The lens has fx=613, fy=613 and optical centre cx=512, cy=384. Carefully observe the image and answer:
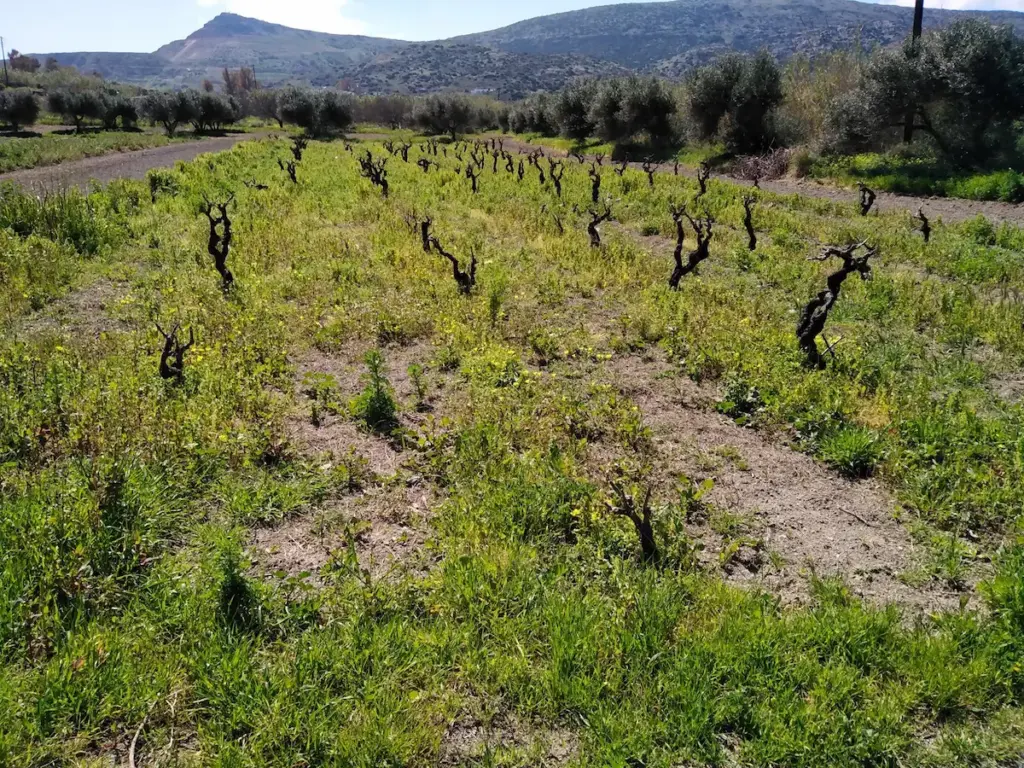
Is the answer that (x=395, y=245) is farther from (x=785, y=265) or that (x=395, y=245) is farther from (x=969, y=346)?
(x=969, y=346)

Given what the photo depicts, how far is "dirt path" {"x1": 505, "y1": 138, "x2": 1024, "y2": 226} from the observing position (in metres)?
21.2

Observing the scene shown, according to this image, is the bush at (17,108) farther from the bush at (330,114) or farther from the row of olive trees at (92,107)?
the bush at (330,114)

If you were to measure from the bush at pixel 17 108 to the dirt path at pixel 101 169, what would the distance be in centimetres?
2629

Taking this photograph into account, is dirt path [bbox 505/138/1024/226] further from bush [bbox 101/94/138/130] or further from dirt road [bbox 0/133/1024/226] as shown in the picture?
bush [bbox 101/94/138/130]

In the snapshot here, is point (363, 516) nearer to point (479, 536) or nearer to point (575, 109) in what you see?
point (479, 536)

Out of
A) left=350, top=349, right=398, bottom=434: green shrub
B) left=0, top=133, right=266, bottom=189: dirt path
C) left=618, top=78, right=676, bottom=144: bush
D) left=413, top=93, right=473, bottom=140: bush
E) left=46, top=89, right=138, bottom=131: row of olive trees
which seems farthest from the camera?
left=413, top=93, right=473, bottom=140: bush

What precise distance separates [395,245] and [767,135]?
100.0 ft

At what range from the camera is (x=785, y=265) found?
50.3 ft

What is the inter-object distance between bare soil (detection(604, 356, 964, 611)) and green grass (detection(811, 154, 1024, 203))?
2198 cm

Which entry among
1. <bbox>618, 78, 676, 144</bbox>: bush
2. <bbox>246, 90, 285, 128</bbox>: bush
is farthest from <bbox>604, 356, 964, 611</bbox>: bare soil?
<bbox>246, 90, 285, 128</bbox>: bush

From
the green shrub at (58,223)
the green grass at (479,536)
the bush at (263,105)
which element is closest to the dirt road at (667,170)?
the green shrub at (58,223)

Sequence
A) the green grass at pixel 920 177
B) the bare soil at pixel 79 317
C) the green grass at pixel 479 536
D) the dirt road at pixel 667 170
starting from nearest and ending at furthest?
1. the green grass at pixel 479 536
2. the bare soil at pixel 79 317
3. the dirt road at pixel 667 170
4. the green grass at pixel 920 177

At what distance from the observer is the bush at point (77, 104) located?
70438mm

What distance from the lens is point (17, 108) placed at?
2448 inches
